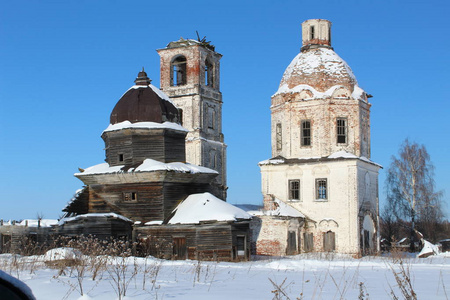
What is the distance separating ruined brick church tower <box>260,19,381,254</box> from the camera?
29016 millimetres

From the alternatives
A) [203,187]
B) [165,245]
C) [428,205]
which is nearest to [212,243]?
[165,245]

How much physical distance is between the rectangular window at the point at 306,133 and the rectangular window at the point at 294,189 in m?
2.12

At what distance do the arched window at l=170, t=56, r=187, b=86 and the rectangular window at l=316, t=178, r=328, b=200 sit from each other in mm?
16674

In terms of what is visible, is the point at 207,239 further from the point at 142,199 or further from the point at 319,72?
the point at 319,72

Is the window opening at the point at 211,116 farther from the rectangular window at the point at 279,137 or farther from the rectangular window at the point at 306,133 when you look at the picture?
the rectangular window at the point at 306,133

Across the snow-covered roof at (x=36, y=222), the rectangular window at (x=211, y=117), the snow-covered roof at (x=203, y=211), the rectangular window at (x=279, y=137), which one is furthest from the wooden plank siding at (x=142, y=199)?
the rectangular window at (x=211, y=117)

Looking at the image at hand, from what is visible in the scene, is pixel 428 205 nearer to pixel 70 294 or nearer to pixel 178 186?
pixel 178 186

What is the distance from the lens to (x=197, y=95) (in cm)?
4169

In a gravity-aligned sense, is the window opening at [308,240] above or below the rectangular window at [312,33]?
below

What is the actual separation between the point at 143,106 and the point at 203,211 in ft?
20.1

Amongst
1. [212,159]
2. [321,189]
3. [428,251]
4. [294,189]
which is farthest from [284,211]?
[212,159]

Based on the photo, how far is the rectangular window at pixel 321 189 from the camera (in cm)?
2972

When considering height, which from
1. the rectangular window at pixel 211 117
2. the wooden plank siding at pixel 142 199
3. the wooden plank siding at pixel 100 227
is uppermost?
the rectangular window at pixel 211 117

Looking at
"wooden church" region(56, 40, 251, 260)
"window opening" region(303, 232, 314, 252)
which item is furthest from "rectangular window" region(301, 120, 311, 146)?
"wooden church" region(56, 40, 251, 260)
